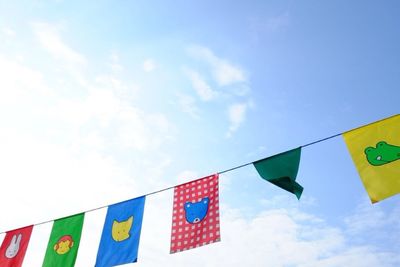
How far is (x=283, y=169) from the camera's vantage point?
5832mm

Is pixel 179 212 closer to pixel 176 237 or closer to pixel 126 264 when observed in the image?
pixel 176 237

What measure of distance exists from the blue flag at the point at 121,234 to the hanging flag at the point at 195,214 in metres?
0.80

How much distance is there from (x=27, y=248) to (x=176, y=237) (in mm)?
3653

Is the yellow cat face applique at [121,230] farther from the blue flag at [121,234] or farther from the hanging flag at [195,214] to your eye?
the hanging flag at [195,214]

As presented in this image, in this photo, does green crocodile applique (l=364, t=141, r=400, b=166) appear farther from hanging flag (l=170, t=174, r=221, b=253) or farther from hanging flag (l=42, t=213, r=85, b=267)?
hanging flag (l=42, t=213, r=85, b=267)

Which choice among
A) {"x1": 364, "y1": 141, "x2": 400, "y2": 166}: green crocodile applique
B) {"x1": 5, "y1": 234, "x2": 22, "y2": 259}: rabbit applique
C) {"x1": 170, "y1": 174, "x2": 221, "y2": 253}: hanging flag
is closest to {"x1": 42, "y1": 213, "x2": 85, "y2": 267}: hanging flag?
{"x1": 5, "y1": 234, "x2": 22, "y2": 259}: rabbit applique

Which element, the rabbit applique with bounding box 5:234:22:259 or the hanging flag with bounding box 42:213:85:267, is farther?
the rabbit applique with bounding box 5:234:22:259

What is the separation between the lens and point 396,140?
539 centimetres

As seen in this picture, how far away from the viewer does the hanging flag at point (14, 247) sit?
7.64 metres

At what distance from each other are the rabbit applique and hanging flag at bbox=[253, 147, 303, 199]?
5.63 metres

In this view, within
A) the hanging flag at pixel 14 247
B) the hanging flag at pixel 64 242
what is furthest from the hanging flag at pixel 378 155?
the hanging flag at pixel 14 247

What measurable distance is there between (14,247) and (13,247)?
2 cm

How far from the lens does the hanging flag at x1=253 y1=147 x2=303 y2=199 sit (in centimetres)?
575

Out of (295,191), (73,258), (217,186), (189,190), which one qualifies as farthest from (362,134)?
(73,258)
